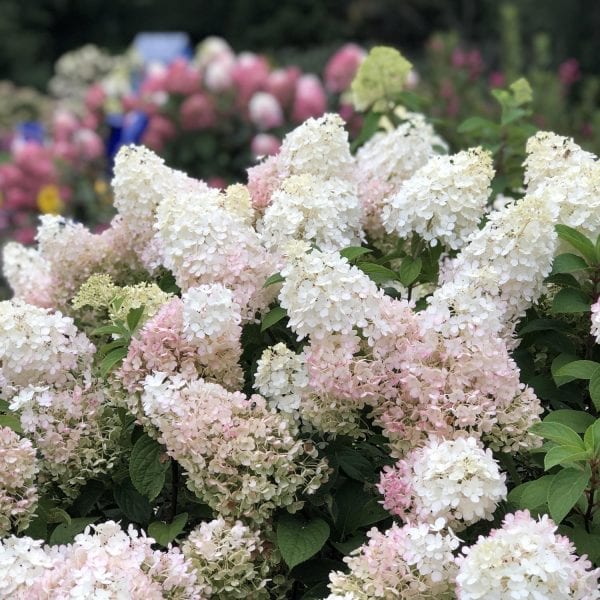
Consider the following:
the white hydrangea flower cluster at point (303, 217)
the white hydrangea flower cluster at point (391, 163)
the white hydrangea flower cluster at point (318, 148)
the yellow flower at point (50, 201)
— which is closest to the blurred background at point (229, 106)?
the yellow flower at point (50, 201)

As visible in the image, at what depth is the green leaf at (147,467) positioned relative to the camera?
1.83 m

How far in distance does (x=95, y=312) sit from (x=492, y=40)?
15.7 m

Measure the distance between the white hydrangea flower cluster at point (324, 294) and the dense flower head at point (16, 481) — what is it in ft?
1.63

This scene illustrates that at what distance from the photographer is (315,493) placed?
180 cm

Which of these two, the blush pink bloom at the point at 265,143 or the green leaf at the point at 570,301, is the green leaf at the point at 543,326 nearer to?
the green leaf at the point at 570,301

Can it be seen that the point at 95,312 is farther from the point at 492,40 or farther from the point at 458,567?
the point at 492,40

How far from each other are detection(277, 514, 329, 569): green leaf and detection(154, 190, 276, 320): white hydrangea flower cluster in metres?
0.39

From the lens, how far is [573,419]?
1848 mm

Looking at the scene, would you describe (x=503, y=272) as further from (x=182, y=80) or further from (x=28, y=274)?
(x=182, y=80)

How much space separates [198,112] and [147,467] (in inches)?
221

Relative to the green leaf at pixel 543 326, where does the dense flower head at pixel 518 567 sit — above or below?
above

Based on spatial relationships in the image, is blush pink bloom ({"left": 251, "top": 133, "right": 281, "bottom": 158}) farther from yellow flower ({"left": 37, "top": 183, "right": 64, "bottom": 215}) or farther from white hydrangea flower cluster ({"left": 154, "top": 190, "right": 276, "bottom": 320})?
white hydrangea flower cluster ({"left": 154, "top": 190, "right": 276, "bottom": 320})

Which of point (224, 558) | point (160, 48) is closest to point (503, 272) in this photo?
point (224, 558)

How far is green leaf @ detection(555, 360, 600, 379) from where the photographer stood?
5.94 feet
